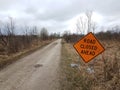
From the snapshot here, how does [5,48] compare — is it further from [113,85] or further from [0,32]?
[113,85]

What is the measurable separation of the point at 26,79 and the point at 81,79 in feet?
8.75

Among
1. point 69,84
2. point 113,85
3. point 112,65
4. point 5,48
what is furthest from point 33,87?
point 5,48

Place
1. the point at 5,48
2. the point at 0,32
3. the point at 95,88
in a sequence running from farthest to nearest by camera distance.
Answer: the point at 0,32, the point at 5,48, the point at 95,88

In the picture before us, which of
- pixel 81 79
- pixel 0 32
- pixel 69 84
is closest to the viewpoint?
pixel 69 84

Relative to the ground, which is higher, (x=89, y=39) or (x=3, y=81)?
(x=89, y=39)

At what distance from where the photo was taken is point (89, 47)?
9992 millimetres

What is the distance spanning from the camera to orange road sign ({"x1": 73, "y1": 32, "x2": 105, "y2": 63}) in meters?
9.82

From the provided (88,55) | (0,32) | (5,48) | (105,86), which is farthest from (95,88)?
(0,32)

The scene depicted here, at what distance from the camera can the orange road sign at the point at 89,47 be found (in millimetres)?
9820

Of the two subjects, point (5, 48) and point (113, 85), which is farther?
point (5, 48)

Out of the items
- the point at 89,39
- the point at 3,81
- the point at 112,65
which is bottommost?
the point at 3,81

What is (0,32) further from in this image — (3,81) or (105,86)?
(105,86)

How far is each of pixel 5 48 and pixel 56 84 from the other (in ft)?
61.7

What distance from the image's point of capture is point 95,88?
26.4 feet
